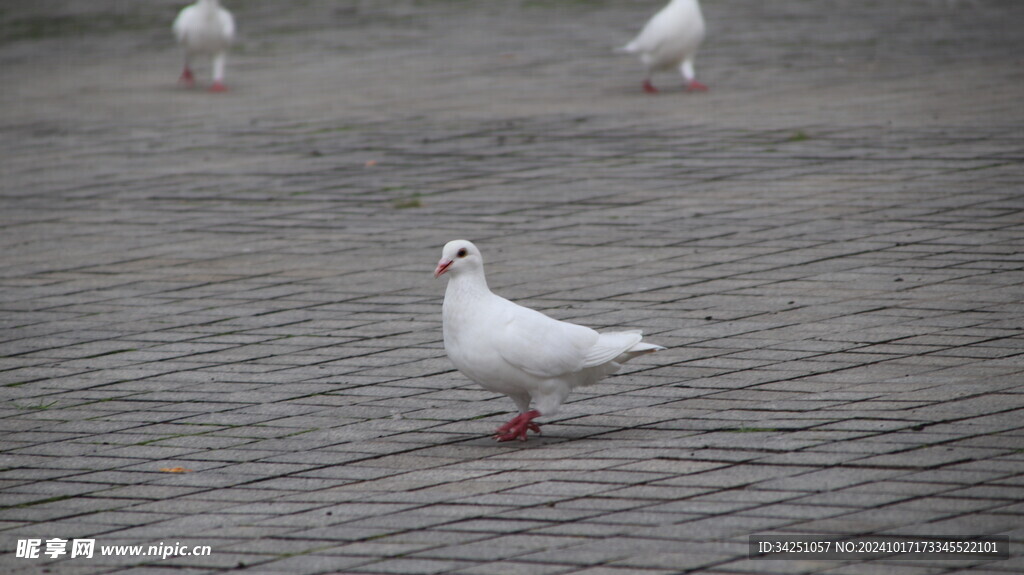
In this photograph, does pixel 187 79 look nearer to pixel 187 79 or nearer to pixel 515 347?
pixel 187 79

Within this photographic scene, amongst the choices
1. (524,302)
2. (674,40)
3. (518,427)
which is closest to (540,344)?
(518,427)

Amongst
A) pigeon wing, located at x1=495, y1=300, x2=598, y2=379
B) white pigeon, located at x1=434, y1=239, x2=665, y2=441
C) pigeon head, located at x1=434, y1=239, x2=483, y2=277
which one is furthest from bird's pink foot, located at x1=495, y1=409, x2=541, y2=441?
pigeon head, located at x1=434, y1=239, x2=483, y2=277

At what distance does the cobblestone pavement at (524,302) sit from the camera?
4.11 meters

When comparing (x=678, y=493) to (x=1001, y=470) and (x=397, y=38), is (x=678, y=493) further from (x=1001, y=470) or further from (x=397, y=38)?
(x=397, y=38)

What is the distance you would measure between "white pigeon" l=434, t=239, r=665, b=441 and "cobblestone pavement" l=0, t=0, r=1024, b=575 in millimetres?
232

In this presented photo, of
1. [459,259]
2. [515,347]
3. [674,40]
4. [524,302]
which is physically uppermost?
[674,40]

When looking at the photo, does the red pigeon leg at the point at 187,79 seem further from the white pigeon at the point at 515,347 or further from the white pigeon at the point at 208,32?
the white pigeon at the point at 515,347

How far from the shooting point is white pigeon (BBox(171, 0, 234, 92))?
1421 cm

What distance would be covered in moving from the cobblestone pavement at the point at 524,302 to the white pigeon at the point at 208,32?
51 centimetres

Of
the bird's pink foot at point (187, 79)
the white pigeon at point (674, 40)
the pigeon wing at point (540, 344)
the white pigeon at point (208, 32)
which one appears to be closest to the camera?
the pigeon wing at point (540, 344)

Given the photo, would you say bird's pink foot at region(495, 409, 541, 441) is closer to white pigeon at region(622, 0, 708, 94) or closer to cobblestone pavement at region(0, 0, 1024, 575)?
cobblestone pavement at region(0, 0, 1024, 575)

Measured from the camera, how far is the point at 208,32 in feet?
46.7

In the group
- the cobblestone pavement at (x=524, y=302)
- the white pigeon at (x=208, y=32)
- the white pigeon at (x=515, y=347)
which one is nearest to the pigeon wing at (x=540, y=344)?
the white pigeon at (x=515, y=347)

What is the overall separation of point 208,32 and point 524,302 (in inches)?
343
